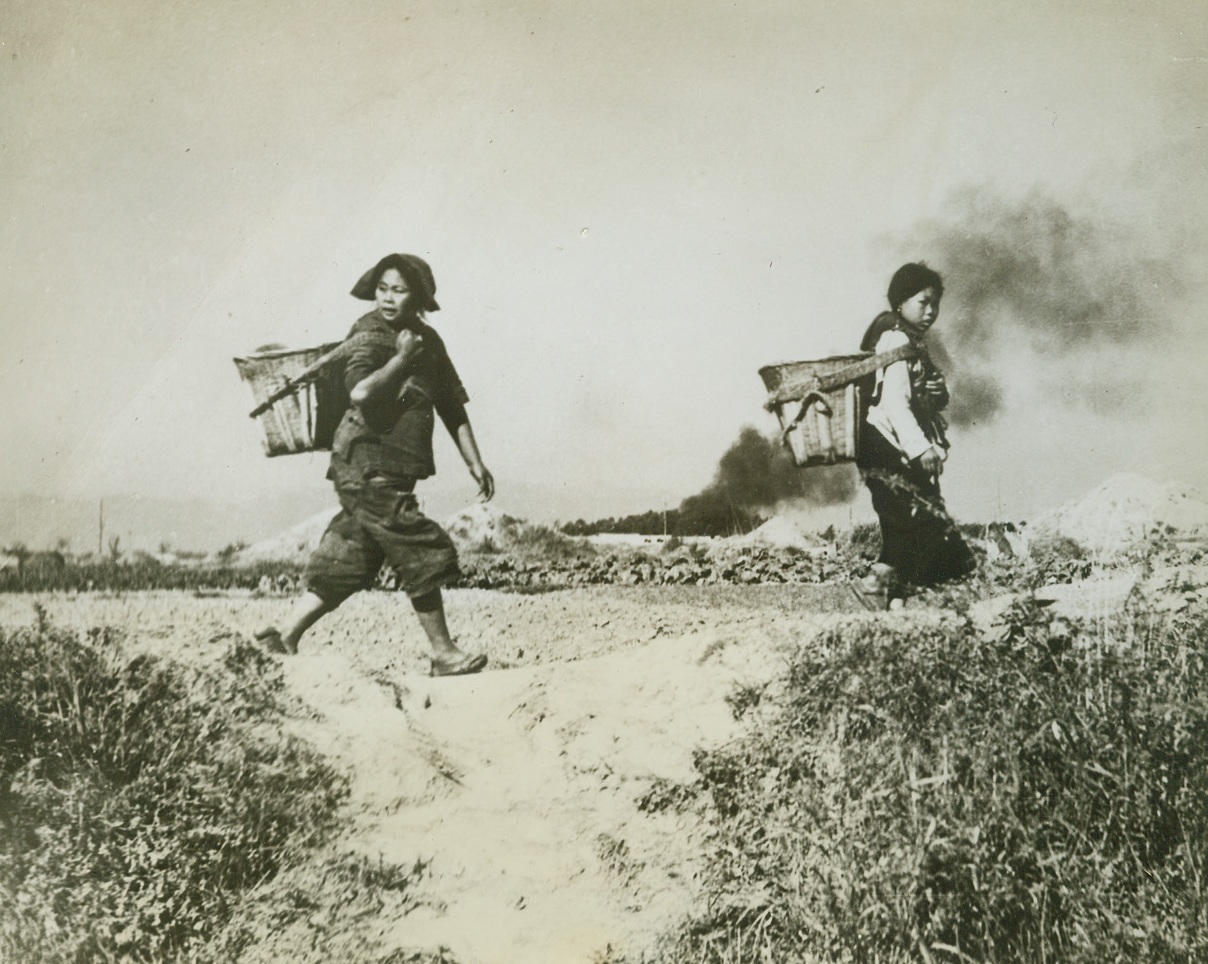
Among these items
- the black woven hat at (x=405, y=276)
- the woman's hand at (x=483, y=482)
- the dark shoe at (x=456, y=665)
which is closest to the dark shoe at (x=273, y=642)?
the dark shoe at (x=456, y=665)

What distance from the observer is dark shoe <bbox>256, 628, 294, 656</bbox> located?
4031mm

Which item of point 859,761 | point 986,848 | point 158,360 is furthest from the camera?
point 158,360

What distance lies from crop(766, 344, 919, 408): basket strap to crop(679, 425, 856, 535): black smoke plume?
201 millimetres

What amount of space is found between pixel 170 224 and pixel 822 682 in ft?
11.4

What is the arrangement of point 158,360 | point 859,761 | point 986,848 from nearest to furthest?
point 986,848 < point 859,761 < point 158,360

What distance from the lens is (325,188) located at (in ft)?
13.6

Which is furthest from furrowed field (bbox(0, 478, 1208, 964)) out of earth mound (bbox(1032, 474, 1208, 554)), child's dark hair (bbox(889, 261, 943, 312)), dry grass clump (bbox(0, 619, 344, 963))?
child's dark hair (bbox(889, 261, 943, 312))

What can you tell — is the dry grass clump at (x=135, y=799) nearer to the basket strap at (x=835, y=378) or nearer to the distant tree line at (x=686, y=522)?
the distant tree line at (x=686, y=522)

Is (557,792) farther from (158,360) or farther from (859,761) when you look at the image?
(158,360)

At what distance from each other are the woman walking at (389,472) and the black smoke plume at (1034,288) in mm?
2246

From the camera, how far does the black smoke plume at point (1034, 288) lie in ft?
14.1

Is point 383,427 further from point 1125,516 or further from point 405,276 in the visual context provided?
point 1125,516

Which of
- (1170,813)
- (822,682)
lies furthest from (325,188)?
(1170,813)

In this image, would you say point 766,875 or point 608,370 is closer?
point 766,875
